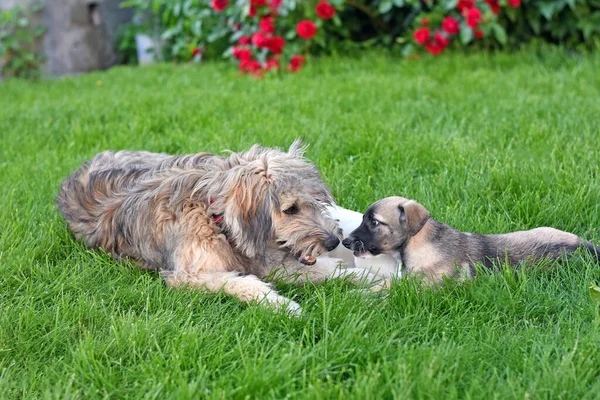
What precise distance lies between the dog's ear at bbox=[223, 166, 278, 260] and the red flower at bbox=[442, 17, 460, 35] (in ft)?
17.0

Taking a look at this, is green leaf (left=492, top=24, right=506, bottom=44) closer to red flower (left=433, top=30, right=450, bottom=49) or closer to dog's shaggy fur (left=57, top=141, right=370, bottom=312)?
red flower (left=433, top=30, right=450, bottom=49)

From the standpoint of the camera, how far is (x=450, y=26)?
7.85m

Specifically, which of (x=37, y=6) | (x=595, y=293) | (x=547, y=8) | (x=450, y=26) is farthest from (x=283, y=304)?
(x=37, y=6)

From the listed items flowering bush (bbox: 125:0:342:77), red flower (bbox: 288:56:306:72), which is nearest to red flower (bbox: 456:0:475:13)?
flowering bush (bbox: 125:0:342:77)

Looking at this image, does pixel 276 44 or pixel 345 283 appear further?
pixel 276 44

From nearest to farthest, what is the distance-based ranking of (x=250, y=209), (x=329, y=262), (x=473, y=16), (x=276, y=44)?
1. (x=250, y=209)
2. (x=329, y=262)
3. (x=473, y=16)
4. (x=276, y=44)

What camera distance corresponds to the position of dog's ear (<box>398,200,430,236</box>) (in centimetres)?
350

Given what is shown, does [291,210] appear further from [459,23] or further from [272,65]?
[459,23]

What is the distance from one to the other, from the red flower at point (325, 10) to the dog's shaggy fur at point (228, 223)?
182 inches

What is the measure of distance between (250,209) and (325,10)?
17.2 ft

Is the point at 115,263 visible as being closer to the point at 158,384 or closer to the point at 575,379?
the point at 158,384

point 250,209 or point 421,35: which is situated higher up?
point 250,209

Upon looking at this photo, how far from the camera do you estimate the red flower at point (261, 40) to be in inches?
314

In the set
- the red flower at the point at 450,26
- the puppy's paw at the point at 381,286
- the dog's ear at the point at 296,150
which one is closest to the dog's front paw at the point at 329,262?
the puppy's paw at the point at 381,286
